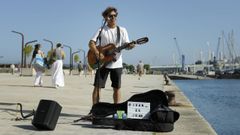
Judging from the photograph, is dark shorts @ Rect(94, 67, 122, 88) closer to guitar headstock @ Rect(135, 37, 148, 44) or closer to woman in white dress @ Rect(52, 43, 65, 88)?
guitar headstock @ Rect(135, 37, 148, 44)

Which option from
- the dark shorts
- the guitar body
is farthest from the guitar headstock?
the dark shorts

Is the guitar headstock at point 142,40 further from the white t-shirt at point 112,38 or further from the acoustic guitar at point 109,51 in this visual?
the white t-shirt at point 112,38

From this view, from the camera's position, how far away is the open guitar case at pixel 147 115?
21.1ft

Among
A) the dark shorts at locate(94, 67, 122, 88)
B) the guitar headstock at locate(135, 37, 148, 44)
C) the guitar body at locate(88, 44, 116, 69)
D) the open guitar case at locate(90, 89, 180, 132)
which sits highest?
the guitar headstock at locate(135, 37, 148, 44)

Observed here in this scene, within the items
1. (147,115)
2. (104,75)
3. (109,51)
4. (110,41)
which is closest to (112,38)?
(110,41)

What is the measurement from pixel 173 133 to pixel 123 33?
195cm

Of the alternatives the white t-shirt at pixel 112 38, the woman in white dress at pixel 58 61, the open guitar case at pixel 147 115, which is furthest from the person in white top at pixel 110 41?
the woman in white dress at pixel 58 61

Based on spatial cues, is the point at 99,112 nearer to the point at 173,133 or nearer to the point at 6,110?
the point at 173,133

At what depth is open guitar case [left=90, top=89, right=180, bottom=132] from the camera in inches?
254

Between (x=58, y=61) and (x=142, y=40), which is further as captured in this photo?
(x=58, y=61)

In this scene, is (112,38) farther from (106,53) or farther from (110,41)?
(106,53)

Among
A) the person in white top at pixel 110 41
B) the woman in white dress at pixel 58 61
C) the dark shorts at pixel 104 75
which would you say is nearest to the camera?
the person in white top at pixel 110 41

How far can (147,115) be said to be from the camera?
6.61 meters

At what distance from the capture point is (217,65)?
198750 millimetres
